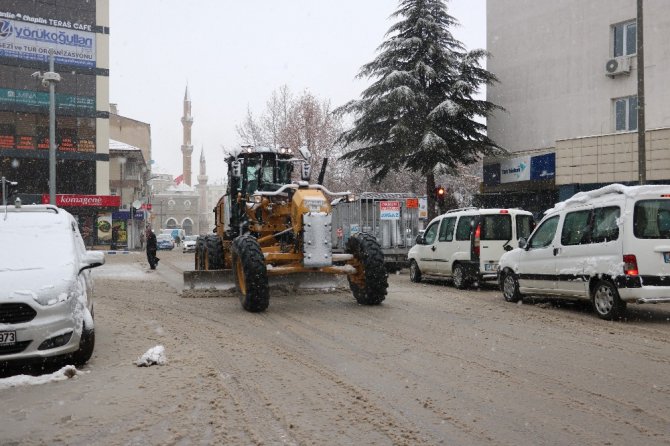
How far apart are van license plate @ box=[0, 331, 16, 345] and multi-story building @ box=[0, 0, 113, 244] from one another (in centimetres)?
3968

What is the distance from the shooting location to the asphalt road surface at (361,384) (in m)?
4.73

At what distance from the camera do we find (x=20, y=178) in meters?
43.2

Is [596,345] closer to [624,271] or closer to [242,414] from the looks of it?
[624,271]

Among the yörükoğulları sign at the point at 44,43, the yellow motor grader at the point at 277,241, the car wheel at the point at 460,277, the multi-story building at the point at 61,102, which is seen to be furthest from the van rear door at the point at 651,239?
the yörükoğulları sign at the point at 44,43

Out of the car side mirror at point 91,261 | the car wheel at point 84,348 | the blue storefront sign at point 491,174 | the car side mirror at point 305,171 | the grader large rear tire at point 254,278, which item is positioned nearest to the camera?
the car wheel at point 84,348

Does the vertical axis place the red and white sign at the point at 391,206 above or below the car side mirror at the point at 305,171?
below

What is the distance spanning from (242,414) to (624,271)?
6.82 meters

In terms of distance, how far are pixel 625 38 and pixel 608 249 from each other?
1646cm

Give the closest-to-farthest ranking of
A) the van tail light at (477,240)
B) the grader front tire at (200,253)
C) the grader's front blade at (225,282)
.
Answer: the grader's front blade at (225,282) → the van tail light at (477,240) → the grader front tire at (200,253)

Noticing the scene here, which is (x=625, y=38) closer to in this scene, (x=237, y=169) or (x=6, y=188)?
(x=237, y=169)

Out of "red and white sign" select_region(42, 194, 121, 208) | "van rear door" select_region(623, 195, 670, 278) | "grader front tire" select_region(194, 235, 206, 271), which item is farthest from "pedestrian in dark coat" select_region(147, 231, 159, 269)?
"red and white sign" select_region(42, 194, 121, 208)

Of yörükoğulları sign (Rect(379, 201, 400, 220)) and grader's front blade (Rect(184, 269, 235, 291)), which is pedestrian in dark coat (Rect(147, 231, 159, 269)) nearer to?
yörükoğulları sign (Rect(379, 201, 400, 220))

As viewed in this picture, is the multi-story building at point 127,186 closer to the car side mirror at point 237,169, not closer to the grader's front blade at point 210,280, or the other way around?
the grader's front blade at point 210,280

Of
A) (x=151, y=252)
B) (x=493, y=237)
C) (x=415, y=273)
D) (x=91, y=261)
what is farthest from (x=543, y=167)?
(x=91, y=261)
